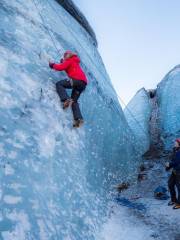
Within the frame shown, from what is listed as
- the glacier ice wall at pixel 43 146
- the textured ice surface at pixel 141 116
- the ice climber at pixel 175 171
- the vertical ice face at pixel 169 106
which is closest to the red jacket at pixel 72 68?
the glacier ice wall at pixel 43 146

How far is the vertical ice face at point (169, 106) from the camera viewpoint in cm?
1382

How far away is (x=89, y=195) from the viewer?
6941 mm

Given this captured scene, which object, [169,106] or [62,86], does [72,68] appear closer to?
[62,86]

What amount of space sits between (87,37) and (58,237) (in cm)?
1081

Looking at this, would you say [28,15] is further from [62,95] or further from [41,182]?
[41,182]

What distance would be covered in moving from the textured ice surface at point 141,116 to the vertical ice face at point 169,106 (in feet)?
2.25

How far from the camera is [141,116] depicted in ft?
53.7

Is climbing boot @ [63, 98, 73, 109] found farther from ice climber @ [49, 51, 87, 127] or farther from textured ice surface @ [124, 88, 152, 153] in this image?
textured ice surface @ [124, 88, 152, 153]

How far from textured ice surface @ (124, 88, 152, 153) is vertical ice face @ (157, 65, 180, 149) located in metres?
0.69

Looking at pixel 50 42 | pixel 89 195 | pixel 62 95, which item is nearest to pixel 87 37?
pixel 50 42

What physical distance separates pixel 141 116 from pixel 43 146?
11.0 meters

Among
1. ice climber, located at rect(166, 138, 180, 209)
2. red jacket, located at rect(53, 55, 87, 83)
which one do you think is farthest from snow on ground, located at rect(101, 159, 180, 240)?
red jacket, located at rect(53, 55, 87, 83)

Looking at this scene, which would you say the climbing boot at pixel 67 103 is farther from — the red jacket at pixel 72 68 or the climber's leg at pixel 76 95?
the red jacket at pixel 72 68

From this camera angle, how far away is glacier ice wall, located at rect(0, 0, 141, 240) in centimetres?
488
